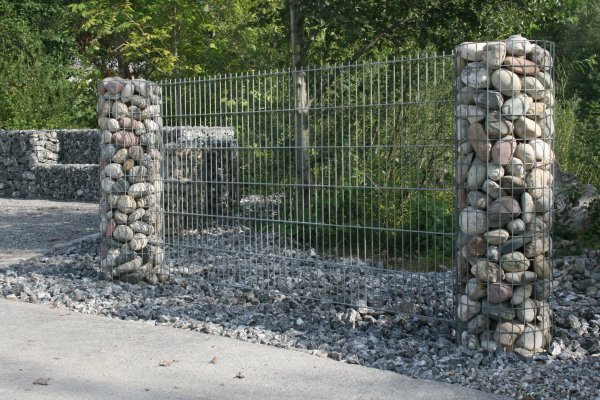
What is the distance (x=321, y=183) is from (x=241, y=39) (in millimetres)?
12318

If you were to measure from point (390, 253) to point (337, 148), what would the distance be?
105cm

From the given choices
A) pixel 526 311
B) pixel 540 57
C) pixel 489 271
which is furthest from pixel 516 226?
pixel 540 57

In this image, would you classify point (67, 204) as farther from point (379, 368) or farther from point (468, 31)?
point (379, 368)

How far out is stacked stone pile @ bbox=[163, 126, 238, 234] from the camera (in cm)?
817

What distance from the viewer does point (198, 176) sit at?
28.0 feet

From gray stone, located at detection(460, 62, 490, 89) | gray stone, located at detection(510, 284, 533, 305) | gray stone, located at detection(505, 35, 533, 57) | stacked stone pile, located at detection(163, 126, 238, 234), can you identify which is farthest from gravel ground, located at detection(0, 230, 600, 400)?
gray stone, located at detection(505, 35, 533, 57)

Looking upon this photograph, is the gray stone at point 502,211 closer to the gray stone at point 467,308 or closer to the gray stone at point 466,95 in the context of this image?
the gray stone at point 467,308

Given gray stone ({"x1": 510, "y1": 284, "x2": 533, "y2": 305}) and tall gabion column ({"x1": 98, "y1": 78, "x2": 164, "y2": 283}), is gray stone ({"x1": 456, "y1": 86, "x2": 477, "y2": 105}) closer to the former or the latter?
gray stone ({"x1": 510, "y1": 284, "x2": 533, "y2": 305})

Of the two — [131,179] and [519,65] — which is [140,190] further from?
[519,65]

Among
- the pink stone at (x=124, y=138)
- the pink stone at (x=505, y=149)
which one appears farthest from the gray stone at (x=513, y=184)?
the pink stone at (x=124, y=138)

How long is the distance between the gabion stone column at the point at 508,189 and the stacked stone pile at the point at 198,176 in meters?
2.82

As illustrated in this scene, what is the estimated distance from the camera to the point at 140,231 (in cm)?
915

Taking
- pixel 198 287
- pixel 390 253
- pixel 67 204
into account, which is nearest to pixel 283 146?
pixel 390 253

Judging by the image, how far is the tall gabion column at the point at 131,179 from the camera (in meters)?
9.05
